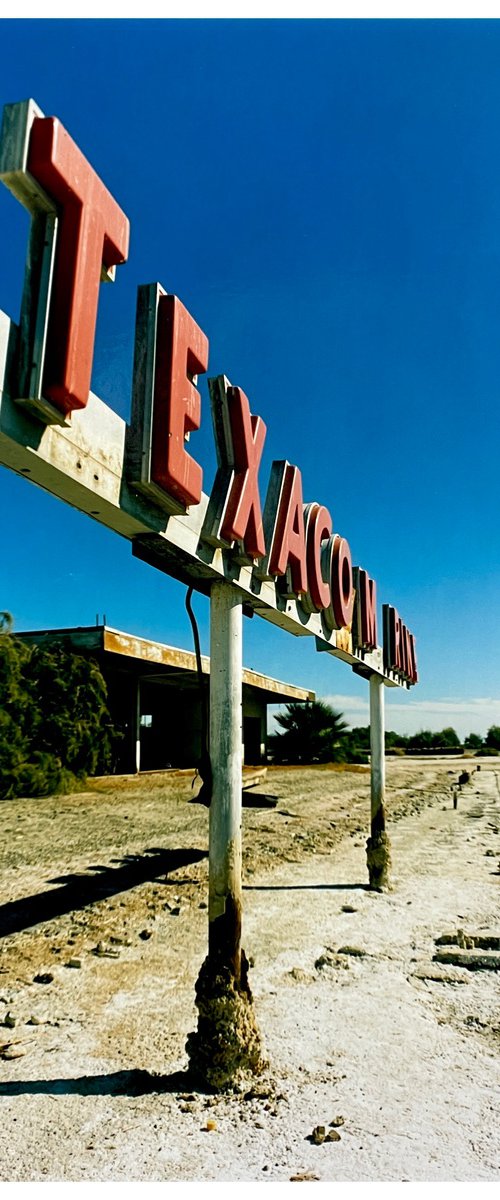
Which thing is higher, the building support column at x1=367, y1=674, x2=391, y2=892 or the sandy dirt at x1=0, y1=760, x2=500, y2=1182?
the building support column at x1=367, y1=674, x2=391, y2=892

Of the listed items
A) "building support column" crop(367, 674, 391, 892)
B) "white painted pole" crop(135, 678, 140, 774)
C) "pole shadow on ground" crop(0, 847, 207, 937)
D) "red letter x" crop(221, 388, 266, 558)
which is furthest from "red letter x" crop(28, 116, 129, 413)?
"white painted pole" crop(135, 678, 140, 774)

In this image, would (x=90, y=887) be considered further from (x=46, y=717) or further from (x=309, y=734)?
(x=309, y=734)

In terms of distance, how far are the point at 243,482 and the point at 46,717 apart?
1458 centimetres

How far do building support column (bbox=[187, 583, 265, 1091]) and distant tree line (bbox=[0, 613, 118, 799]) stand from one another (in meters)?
12.6

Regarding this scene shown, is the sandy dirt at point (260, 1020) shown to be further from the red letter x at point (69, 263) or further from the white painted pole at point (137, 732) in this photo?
the white painted pole at point (137, 732)

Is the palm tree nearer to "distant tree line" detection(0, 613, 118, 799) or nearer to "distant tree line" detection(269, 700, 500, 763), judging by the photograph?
"distant tree line" detection(269, 700, 500, 763)

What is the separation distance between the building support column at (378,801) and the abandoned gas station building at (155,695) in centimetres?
288

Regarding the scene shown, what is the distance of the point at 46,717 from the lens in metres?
17.8

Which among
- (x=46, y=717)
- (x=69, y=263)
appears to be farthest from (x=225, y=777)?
(x=46, y=717)

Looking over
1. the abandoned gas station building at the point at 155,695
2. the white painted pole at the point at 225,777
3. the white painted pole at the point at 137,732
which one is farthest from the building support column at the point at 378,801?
the white painted pole at the point at 137,732

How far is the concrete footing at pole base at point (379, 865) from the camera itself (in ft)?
31.5

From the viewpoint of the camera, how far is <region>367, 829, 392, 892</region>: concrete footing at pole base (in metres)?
9.61

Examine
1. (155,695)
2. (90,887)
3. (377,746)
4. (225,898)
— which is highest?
(155,695)
